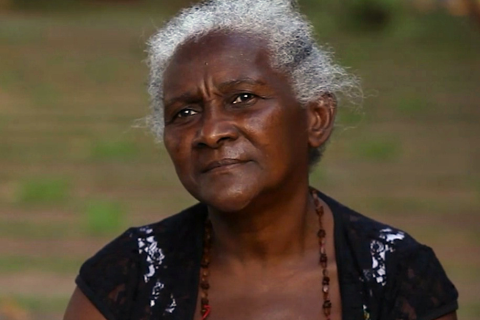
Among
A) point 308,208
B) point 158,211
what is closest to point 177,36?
point 308,208

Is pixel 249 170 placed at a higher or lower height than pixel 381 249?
higher

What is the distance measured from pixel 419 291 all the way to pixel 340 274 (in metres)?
0.25

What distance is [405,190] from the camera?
26.5ft

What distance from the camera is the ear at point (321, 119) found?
11.3 feet

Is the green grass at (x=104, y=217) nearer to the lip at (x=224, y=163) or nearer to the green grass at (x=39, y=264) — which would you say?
the green grass at (x=39, y=264)

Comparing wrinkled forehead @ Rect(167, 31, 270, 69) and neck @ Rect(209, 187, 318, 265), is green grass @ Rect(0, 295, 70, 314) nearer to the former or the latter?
neck @ Rect(209, 187, 318, 265)

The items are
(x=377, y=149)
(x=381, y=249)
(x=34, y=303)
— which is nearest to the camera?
(x=381, y=249)

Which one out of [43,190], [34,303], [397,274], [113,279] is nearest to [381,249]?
[397,274]

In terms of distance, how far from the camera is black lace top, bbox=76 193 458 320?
330cm

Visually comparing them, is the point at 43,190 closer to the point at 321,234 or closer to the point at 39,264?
the point at 39,264

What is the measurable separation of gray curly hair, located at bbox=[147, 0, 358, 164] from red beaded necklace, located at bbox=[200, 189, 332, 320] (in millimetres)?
183

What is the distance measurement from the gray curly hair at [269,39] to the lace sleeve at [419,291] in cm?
48

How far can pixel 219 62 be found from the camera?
3248mm

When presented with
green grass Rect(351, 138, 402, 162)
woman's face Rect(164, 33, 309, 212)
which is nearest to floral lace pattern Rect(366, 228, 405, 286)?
woman's face Rect(164, 33, 309, 212)
